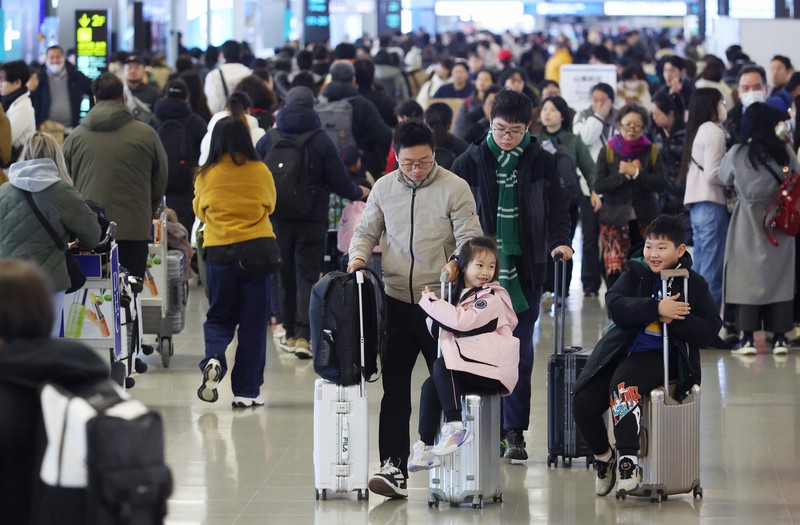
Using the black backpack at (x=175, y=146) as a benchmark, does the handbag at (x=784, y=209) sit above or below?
below

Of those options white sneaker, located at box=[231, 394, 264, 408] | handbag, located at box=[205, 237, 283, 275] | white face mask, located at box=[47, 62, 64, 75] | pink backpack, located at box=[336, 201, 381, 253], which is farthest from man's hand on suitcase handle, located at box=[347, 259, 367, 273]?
white face mask, located at box=[47, 62, 64, 75]

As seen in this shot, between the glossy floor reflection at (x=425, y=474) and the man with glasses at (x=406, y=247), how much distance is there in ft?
0.88

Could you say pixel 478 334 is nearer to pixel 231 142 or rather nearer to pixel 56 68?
pixel 231 142

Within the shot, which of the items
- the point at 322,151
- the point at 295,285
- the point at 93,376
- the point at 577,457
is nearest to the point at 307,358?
the point at 295,285

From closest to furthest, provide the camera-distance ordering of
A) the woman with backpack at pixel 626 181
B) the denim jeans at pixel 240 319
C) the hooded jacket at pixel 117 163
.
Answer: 1. the denim jeans at pixel 240 319
2. the hooded jacket at pixel 117 163
3. the woman with backpack at pixel 626 181

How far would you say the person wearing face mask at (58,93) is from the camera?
1422 centimetres

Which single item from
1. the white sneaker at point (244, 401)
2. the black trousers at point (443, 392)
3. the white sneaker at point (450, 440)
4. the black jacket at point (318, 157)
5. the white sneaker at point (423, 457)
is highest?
the black jacket at point (318, 157)

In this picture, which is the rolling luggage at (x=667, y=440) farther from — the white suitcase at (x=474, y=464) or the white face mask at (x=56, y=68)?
the white face mask at (x=56, y=68)

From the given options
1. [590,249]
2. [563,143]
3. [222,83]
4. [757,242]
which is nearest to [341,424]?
[757,242]

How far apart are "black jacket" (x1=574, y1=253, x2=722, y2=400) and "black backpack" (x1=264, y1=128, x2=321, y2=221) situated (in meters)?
3.20

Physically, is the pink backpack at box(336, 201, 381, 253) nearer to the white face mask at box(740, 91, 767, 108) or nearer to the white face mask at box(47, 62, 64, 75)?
the white face mask at box(740, 91, 767, 108)

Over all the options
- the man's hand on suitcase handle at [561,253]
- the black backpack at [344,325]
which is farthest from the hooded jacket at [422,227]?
the man's hand on suitcase handle at [561,253]

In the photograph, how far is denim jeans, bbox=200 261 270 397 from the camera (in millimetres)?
7758

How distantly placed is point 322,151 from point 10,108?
144 inches
